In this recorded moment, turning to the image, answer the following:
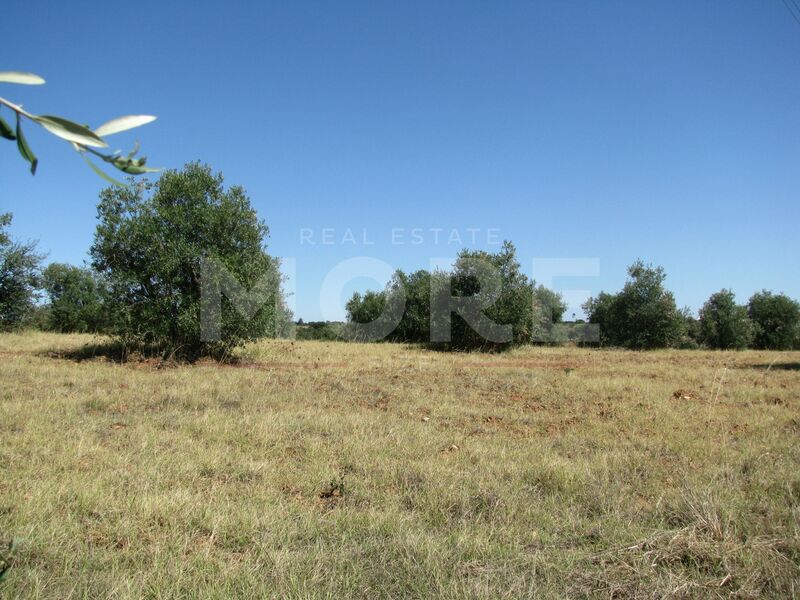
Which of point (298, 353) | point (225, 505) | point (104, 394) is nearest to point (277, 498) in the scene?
point (225, 505)

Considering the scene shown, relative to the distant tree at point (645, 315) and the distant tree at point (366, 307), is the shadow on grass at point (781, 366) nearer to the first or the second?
the distant tree at point (645, 315)

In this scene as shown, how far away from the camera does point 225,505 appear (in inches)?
146

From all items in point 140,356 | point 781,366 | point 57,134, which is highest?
point 57,134

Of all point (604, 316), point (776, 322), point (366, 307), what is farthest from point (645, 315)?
point (366, 307)

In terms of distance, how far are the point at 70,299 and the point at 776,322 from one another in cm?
4413

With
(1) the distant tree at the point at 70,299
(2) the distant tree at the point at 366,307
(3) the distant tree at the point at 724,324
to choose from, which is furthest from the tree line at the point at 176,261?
(3) the distant tree at the point at 724,324

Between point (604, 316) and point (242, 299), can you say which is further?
point (604, 316)

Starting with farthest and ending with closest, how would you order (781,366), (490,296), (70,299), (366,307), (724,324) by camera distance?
1. (366,307)
2. (724,324)
3. (70,299)
4. (490,296)
5. (781,366)

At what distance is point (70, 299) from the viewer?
28.4 meters

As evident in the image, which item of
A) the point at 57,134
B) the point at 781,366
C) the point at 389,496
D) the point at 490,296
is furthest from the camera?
the point at 490,296

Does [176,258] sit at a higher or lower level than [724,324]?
higher

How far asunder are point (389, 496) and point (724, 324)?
36212 mm

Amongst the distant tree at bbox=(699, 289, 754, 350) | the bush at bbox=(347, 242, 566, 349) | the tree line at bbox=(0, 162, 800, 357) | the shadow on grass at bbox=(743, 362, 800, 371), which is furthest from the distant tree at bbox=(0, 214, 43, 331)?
the distant tree at bbox=(699, 289, 754, 350)

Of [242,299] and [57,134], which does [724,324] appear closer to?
[242,299]
